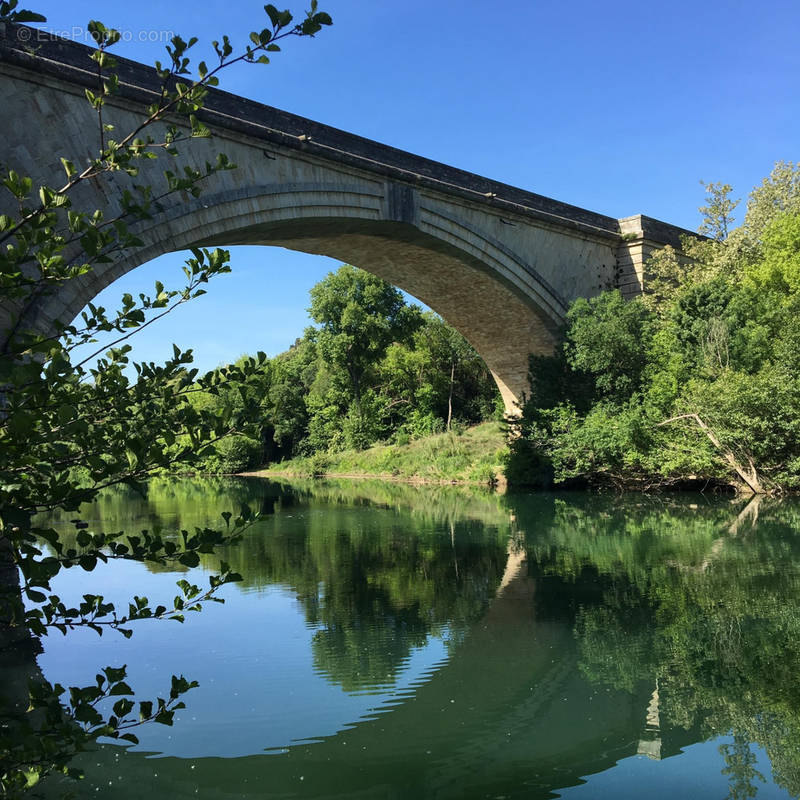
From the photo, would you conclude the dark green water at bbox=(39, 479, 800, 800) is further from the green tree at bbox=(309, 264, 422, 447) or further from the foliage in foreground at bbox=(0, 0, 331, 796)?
the green tree at bbox=(309, 264, 422, 447)

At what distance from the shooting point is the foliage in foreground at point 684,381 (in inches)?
527

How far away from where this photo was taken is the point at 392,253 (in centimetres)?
1583

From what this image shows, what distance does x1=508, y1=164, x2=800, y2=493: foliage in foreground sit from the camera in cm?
1339

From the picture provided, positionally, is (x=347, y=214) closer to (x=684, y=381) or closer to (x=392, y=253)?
(x=392, y=253)

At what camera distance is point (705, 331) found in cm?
1488

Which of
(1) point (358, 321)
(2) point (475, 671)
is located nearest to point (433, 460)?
(1) point (358, 321)

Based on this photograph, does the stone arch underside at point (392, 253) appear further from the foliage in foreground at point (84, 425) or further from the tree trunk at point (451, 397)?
the tree trunk at point (451, 397)

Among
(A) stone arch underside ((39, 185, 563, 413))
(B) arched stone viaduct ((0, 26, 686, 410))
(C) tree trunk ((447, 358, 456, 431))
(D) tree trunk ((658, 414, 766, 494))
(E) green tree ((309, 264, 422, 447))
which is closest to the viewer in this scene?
(B) arched stone viaduct ((0, 26, 686, 410))

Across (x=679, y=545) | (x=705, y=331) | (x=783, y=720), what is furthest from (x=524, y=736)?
(x=705, y=331)

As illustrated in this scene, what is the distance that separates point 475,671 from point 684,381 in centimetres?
1213

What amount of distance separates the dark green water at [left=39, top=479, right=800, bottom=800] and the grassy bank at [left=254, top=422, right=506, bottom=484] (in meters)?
11.2

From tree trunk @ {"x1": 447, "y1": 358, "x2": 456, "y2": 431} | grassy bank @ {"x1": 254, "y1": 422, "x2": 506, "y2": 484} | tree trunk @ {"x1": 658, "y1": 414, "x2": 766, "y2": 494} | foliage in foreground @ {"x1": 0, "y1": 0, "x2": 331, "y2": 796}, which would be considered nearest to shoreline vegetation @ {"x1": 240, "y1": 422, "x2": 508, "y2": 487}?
grassy bank @ {"x1": 254, "y1": 422, "x2": 506, "y2": 484}

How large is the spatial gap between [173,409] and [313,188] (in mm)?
10605

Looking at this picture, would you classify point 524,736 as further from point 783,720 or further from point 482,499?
point 482,499
